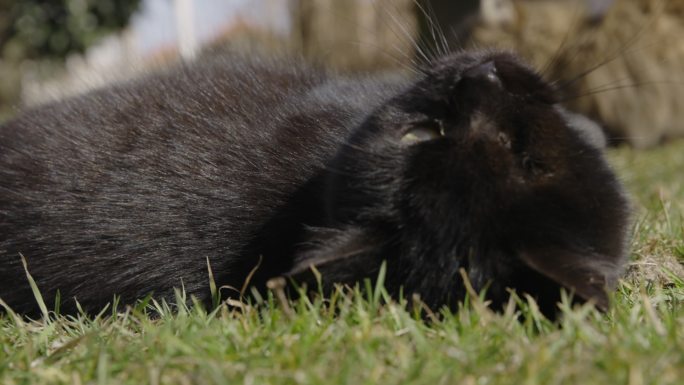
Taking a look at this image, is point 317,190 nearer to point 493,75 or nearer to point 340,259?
point 340,259

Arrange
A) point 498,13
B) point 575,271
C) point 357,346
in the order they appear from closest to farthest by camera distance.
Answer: point 357,346 < point 575,271 < point 498,13

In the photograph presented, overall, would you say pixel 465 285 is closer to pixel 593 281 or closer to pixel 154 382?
pixel 593 281

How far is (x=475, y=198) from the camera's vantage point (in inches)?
59.9

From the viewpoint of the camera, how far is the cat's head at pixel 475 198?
151 cm

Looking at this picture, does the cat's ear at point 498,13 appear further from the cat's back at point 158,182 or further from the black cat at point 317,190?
the cat's back at point 158,182

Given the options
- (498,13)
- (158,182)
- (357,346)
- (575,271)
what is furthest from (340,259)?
(498,13)

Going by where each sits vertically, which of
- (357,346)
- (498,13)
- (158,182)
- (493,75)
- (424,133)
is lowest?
(357,346)

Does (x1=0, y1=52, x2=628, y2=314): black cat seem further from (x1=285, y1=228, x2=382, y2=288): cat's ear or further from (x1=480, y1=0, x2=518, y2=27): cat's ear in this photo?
(x1=480, y1=0, x2=518, y2=27): cat's ear

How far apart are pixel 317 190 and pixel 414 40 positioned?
1.98 ft

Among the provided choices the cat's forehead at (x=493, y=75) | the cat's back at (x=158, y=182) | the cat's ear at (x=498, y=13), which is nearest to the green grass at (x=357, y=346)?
the cat's back at (x=158, y=182)

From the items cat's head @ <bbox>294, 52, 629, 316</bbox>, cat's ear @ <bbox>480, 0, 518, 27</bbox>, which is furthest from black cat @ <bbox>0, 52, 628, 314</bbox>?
cat's ear @ <bbox>480, 0, 518, 27</bbox>

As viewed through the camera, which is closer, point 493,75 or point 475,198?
point 475,198

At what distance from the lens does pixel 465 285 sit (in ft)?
4.93

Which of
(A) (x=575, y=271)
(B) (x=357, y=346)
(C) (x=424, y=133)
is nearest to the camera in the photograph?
(B) (x=357, y=346)
